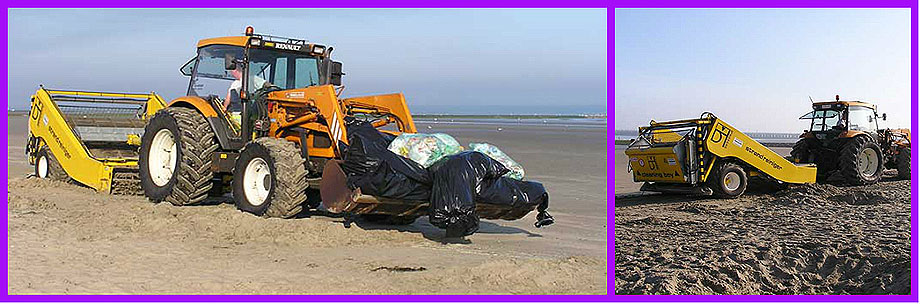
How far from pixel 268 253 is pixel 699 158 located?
748 centimetres

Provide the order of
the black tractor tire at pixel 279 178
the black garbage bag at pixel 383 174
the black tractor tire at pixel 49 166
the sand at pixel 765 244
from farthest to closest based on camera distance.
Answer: the black tractor tire at pixel 49 166 < the black tractor tire at pixel 279 178 < the black garbage bag at pixel 383 174 < the sand at pixel 765 244

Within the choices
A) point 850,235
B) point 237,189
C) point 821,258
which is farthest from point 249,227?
point 850,235

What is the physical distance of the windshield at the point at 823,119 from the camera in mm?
15703

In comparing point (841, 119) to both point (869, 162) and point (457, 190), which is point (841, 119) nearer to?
point (869, 162)

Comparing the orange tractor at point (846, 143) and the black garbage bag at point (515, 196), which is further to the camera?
the orange tractor at point (846, 143)

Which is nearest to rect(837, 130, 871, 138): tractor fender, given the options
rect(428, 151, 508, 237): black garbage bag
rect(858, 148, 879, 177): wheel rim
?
rect(858, 148, 879, 177): wheel rim

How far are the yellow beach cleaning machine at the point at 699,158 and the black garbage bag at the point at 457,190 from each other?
5.85m

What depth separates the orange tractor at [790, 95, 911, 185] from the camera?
14.7 metres

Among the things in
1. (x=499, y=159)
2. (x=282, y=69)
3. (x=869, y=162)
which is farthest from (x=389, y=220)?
(x=869, y=162)

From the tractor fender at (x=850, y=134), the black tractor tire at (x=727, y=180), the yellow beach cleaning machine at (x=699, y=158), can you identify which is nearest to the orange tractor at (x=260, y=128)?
the yellow beach cleaning machine at (x=699, y=158)

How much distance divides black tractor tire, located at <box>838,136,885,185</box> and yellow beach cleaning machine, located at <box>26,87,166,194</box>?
11254 mm

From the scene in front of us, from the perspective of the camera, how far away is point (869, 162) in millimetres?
15273

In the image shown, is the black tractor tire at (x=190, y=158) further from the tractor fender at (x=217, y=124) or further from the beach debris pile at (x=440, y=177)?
the beach debris pile at (x=440, y=177)

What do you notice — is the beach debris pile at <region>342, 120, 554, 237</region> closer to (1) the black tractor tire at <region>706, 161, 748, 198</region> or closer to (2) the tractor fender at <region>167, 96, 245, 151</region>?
(2) the tractor fender at <region>167, 96, 245, 151</region>
